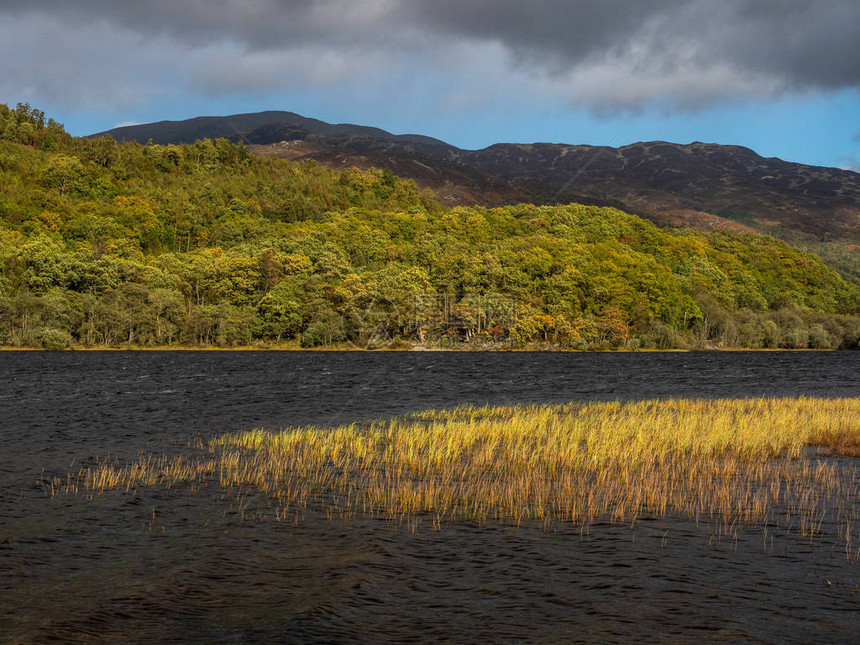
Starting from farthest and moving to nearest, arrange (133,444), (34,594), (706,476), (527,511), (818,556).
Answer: (133,444)
(706,476)
(527,511)
(818,556)
(34,594)

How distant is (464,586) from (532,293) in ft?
592

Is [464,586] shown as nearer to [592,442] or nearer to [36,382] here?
[592,442]

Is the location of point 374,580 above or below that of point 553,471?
below

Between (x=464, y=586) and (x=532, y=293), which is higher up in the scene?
(x=532, y=293)

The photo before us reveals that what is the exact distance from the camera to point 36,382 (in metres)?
74.6

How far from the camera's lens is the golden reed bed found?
22.4 metres

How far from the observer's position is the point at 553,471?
92.8 feet

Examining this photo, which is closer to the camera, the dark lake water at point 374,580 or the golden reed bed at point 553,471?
the dark lake water at point 374,580

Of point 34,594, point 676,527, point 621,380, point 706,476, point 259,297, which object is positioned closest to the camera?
point 34,594

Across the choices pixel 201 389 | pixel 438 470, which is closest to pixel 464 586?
pixel 438 470

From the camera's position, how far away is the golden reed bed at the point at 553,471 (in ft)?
73.4

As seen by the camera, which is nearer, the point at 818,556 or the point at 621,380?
the point at 818,556

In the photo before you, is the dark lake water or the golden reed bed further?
the golden reed bed

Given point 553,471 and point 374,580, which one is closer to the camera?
point 374,580
